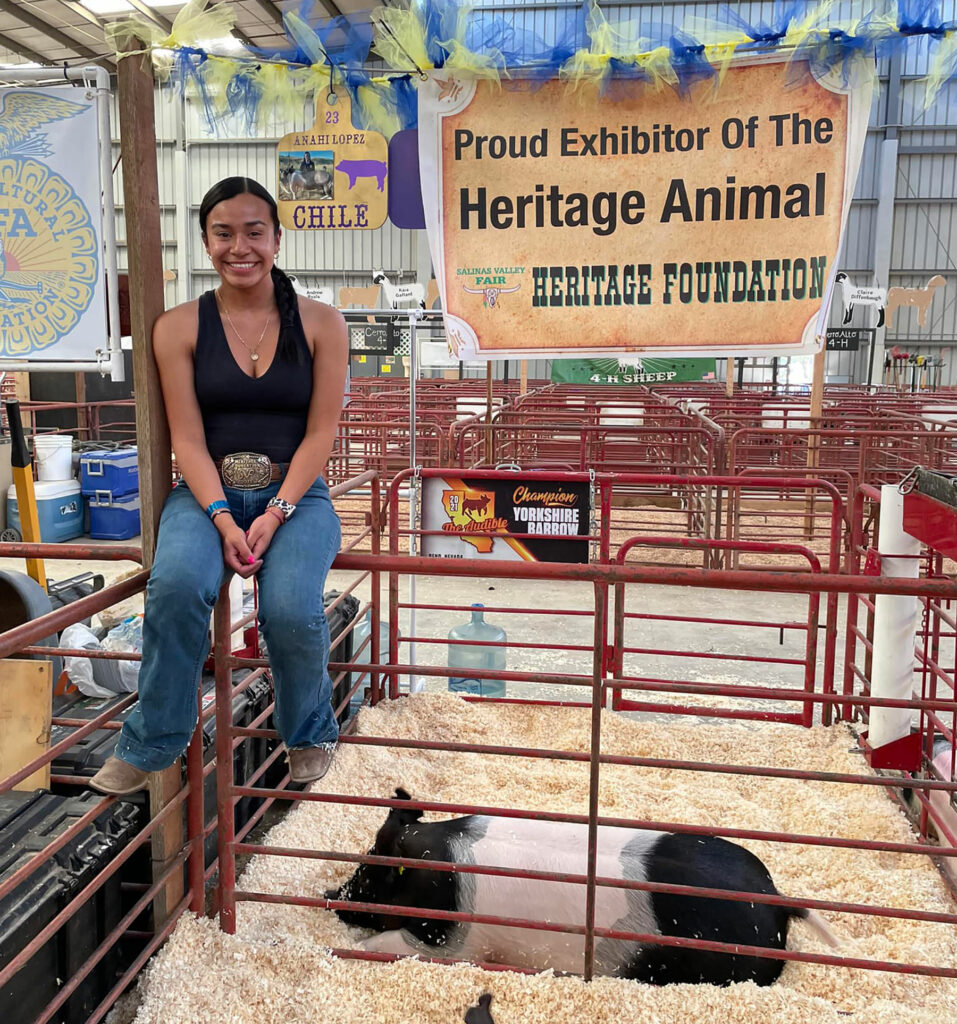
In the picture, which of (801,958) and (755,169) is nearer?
(801,958)

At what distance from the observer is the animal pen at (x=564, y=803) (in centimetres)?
201

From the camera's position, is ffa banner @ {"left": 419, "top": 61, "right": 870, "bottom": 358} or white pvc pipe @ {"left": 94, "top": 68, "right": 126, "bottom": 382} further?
ffa banner @ {"left": 419, "top": 61, "right": 870, "bottom": 358}

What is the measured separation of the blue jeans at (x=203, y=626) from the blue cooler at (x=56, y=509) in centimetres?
703

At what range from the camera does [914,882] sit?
9.21ft

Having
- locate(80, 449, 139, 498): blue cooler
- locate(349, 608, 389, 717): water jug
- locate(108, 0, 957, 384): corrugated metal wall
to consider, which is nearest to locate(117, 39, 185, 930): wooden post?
locate(349, 608, 389, 717): water jug

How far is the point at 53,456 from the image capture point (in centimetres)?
848

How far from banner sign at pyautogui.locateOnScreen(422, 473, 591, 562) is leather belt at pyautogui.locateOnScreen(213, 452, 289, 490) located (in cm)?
249

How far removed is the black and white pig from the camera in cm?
234

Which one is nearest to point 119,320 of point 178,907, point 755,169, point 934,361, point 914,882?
point 178,907

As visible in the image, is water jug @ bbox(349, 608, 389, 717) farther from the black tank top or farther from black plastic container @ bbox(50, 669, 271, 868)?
the black tank top

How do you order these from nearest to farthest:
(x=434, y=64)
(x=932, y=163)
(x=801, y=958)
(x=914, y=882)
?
1. (x=801, y=958)
2. (x=434, y=64)
3. (x=914, y=882)
4. (x=932, y=163)

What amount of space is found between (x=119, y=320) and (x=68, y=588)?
2244 mm

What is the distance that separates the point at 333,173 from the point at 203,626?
1.53 metres

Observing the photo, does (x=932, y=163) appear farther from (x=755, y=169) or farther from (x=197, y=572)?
(x=197, y=572)
